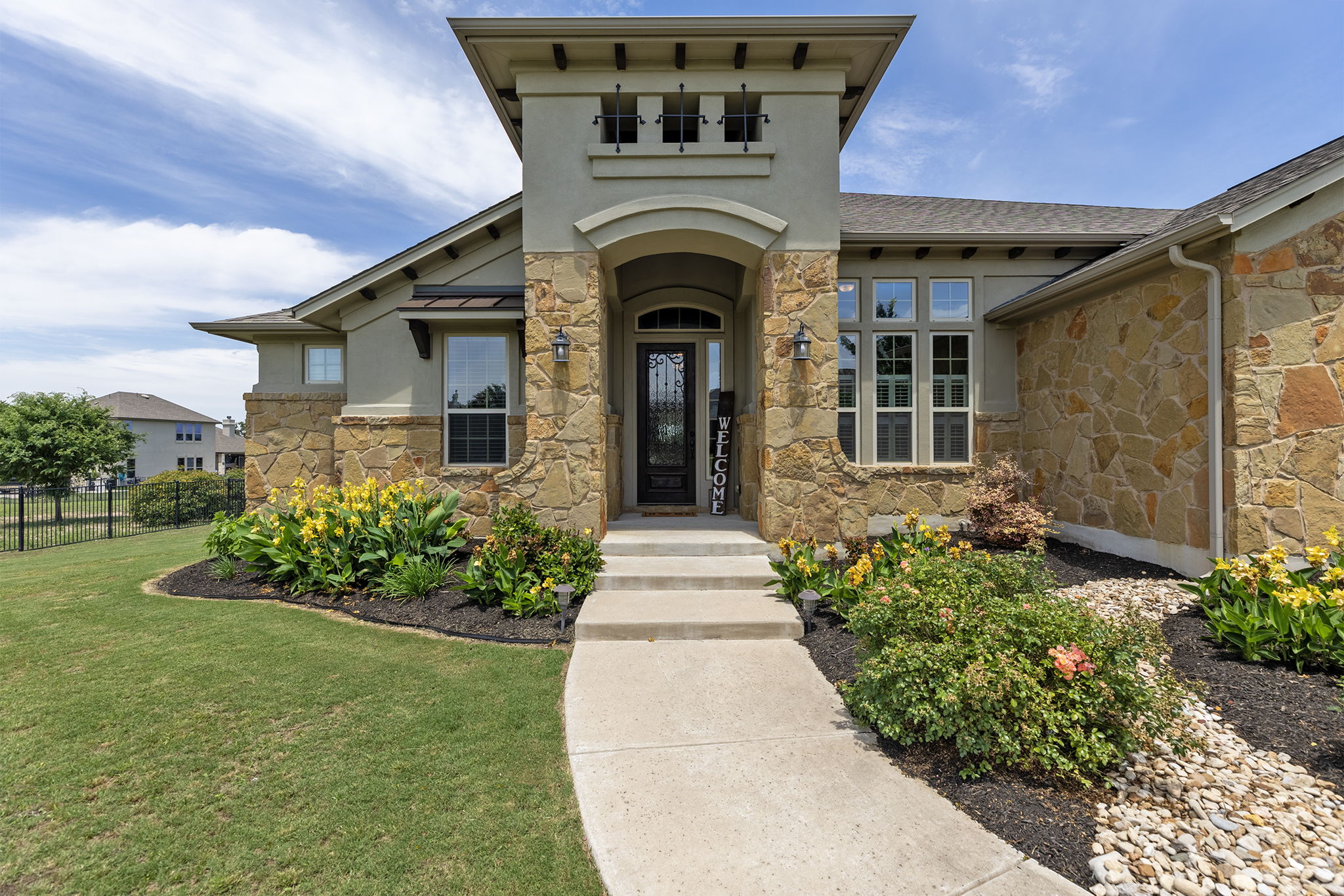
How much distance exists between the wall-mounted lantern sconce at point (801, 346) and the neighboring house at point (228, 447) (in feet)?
159

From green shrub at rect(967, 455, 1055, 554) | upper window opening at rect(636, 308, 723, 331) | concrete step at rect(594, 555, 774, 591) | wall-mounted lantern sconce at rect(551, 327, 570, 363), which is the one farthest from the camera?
upper window opening at rect(636, 308, 723, 331)

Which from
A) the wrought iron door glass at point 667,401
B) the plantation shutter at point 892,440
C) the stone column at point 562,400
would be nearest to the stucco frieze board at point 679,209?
the stone column at point 562,400

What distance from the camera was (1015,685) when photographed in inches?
→ 108

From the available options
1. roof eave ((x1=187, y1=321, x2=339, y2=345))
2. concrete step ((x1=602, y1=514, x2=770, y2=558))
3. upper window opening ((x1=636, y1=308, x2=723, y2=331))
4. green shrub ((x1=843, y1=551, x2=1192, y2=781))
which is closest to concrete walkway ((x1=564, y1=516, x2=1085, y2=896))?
green shrub ((x1=843, y1=551, x2=1192, y2=781))

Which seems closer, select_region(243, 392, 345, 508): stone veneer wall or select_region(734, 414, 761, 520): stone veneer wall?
select_region(734, 414, 761, 520): stone veneer wall

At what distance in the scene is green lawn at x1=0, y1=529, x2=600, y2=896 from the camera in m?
2.16

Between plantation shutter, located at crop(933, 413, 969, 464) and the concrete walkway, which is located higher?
plantation shutter, located at crop(933, 413, 969, 464)

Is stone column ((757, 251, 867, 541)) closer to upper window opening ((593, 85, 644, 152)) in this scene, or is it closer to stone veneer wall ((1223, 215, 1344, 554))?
upper window opening ((593, 85, 644, 152))

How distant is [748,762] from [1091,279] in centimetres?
687

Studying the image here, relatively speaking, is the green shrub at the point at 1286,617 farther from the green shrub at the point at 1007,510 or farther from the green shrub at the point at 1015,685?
the green shrub at the point at 1007,510

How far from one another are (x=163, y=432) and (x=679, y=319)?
4283 centimetres

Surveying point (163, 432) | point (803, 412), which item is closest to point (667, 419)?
point (803, 412)

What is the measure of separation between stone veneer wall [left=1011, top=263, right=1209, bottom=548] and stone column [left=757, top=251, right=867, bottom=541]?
321 cm

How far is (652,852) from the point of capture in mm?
2271
